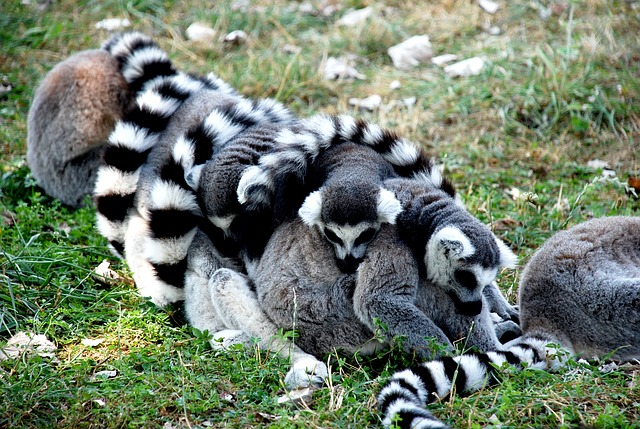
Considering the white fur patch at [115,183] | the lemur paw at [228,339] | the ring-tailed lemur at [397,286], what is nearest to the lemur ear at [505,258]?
the ring-tailed lemur at [397,286]

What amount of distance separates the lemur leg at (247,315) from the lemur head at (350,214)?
2.03 feet

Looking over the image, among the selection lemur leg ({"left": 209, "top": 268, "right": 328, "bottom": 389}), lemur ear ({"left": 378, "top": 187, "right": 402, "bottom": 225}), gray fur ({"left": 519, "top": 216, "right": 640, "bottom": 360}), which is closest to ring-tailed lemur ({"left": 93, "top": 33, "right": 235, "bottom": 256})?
lemur leg ({"left": 209, "top": 268, "right": 328, "bottom": 389})

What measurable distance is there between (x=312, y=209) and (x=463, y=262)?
3.34ft

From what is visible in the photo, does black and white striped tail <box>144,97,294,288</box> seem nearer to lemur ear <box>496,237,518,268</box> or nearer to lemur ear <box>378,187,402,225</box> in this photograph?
lemur ear <box>378,187,402,225</box>

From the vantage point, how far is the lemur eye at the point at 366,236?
457cm

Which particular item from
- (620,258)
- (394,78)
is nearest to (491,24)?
(394,78)

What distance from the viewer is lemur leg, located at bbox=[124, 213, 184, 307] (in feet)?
16.9

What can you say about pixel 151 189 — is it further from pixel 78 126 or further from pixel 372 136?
pixel 78 126

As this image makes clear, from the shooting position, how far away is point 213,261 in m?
5.18

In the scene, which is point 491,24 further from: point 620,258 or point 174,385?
point 174,385

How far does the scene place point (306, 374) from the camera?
420cm

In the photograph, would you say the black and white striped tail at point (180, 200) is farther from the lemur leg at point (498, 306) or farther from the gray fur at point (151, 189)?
the lemur leg at point (498, 306)

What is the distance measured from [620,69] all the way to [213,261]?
572cm

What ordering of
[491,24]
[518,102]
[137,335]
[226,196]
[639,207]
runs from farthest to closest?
[491,24] → [518,102] → [639,207] → [226,196] → [137,335]
